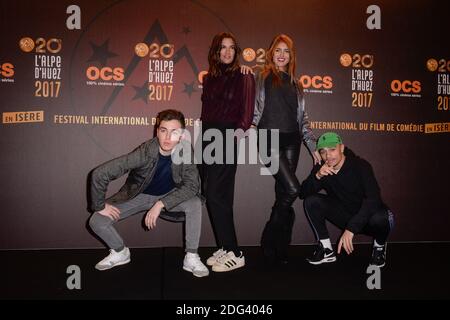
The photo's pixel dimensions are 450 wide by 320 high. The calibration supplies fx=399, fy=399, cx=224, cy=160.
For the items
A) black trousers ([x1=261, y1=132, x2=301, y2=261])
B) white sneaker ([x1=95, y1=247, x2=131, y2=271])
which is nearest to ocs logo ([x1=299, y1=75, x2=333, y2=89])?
black trousers ([x1=261, y1=132, x2=301, y2=261])

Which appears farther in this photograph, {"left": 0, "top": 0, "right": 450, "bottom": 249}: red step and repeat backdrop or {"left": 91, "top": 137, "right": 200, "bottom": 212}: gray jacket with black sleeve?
{"left": 0, "top": 0, "right": 450, "bottom": 249}: red step and repeat backdrop

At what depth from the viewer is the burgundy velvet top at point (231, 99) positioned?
2.65m

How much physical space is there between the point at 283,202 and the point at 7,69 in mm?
2346

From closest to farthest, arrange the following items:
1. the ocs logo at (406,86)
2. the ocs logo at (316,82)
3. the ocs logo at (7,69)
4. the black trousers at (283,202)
A: the black trousers at (283,202) < the ocs logo at (7,69) < the ocs logo at (316,82) < the ocs logo at (406,86)

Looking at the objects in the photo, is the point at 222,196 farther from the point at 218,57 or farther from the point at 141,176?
the point at 218,57

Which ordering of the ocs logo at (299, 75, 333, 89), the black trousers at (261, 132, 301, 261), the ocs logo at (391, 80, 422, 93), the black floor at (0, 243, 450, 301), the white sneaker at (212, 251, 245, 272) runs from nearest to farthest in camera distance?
the black floor at (0, 243, 450, 301), the white sneaker at (212, 251, 245, 272), the black trousers at (261, 132, 301, 261), the ocs logo at (299, 75, 333, 89), the ocs logo at (391, 80, 422, 93)

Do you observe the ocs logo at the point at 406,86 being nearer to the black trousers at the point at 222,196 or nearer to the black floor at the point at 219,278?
the black floor at the point at 219,278

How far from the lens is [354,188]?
277 cm

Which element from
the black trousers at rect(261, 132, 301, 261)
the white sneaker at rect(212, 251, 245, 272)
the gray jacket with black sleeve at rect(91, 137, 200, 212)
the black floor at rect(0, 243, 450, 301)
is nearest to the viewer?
the black floor at rect(0, 243, 450, 301)

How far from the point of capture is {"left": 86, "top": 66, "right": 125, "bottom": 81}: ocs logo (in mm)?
3186

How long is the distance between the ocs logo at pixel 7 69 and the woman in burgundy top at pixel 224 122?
1.60 m

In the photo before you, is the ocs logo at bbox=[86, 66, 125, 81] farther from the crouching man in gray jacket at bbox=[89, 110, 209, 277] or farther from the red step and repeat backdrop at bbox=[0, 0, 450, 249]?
the crouching man in gray jacket at bbox=[89, 110, 209, 277]

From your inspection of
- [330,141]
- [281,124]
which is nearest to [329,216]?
[330,141]

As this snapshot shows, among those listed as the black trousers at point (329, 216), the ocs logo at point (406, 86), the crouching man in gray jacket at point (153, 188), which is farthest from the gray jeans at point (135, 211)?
the ocs logo at point (406, 86)
